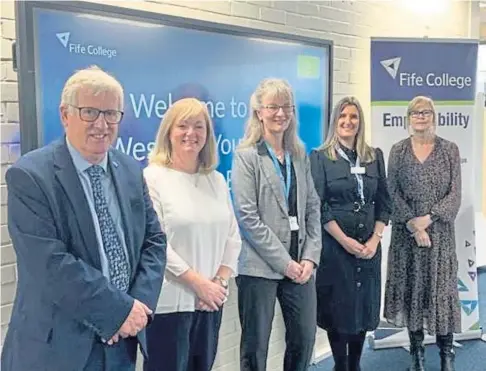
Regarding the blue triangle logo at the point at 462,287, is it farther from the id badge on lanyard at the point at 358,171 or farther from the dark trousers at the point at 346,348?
the id badge on lanyard at the point at 358,171

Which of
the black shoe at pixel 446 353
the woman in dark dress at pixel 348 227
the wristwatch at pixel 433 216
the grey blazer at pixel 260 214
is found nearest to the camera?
the grey blazer at pixel 260 214

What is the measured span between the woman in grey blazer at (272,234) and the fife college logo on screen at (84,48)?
664 mm

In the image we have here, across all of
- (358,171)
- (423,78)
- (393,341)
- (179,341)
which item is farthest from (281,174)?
(393,341)

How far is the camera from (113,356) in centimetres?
187

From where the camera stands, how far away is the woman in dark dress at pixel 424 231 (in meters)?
3.24

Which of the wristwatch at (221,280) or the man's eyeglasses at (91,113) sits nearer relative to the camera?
the man's eyeglasses at (91,113)

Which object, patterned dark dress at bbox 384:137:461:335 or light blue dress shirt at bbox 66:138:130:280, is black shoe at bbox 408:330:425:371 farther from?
light blue dress shirt at bbox 66:138:130:280

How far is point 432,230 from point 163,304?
1626mm

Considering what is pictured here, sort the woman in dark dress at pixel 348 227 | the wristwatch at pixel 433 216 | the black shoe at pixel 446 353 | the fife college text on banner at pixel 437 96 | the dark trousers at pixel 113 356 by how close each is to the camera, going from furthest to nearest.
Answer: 1. the fife college text on banner at pixel 437 96
2. the black shoe at pixel 446 353
3. the wristwatch at pixel 433 216
4. the woman in dark dress at pixel 348 227
5. the dark trousers at pixel 113 356

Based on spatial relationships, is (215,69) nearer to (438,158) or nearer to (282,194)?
(282,194)

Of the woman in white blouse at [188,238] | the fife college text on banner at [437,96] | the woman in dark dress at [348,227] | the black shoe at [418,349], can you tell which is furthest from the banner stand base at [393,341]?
the woman in white blouse at [188,238]

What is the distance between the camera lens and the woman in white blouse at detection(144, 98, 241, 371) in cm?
226

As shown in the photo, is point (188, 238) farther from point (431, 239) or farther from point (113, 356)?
point (431, 239)

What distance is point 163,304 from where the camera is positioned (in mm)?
2271
